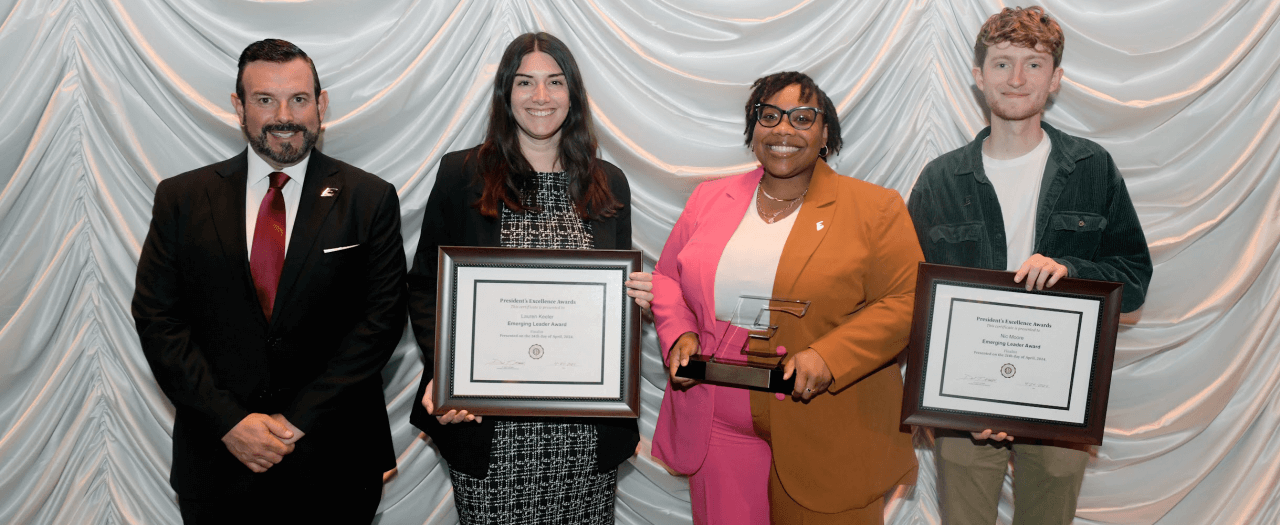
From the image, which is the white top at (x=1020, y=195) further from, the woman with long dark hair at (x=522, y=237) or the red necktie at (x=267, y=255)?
the red necktie at (x=267, y=255)

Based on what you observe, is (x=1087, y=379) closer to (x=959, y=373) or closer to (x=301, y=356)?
(x=959, y=373)

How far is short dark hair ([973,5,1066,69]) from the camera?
2539 millimetres

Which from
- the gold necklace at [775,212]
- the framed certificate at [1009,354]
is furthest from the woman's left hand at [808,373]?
the gold necklace at [775,212]

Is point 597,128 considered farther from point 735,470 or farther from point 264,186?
point 735,470

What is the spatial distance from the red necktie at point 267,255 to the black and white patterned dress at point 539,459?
2.19ft

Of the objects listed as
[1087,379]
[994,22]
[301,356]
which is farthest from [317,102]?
[1087,379]

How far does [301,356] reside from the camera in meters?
2.46

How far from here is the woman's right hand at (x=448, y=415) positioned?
2.41m

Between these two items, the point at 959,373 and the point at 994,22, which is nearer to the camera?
the point at 959,373

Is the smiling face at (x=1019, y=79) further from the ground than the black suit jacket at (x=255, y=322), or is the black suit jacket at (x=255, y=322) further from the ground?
the smiling face at (x=1019, y=79)

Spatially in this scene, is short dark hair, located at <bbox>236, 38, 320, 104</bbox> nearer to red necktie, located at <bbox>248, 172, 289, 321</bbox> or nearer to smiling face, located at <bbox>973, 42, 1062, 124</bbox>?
red necktie, located at <bbox>248, 172, 289, 321</bbox>

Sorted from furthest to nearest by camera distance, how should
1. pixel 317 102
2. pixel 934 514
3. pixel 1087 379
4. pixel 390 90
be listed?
pixel 934 514
pixel 390 90
pixel 317 102
pixel 1087 379

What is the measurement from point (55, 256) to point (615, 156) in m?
2.38

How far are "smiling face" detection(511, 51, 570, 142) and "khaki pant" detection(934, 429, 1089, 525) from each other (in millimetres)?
1673
